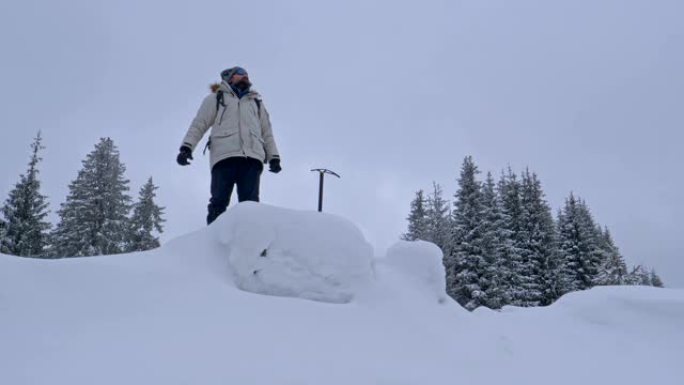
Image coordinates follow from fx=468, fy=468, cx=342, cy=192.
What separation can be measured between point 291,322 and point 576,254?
26.1 metres

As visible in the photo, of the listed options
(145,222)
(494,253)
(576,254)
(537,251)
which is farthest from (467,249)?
(145,222)

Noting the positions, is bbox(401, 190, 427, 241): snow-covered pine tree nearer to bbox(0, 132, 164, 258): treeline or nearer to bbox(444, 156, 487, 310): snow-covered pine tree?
bbox(444, 156, 487, 310): snow-covered pine tree

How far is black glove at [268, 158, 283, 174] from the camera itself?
5.62 m

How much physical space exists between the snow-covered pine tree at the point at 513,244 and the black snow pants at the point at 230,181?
19813 mm

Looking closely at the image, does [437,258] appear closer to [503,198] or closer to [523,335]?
[523,335]

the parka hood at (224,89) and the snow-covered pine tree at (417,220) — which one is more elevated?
the snow-covered pine tree at (417,220)

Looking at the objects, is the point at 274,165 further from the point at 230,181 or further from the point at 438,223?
the point at 438,223

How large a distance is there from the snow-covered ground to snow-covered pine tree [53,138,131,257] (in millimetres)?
18826

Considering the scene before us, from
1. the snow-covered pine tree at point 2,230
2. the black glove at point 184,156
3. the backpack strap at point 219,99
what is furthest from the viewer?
the snow-covered pine tree at point 2,230

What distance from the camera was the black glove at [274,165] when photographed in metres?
5.62

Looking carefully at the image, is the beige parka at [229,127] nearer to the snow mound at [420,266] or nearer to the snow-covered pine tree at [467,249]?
the snow mound at [420,266]

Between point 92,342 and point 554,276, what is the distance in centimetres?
2578

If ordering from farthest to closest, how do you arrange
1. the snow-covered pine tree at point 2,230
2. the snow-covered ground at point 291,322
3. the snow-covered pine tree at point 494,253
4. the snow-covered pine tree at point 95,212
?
the snow-covered pine tree at point 494,253 → the snow-covered pine tree at point 95,212 → the snow-covered pine tree at point 2,230 → the snow-covered ground at point 291,322

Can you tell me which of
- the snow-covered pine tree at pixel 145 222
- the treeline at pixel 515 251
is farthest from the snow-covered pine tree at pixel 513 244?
the snow-covered pine tree at pixel 145 222
